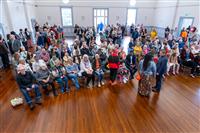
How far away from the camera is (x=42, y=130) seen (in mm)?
2848

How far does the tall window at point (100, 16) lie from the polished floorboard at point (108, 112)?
10.4m

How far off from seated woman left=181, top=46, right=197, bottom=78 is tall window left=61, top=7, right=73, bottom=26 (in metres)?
10.4

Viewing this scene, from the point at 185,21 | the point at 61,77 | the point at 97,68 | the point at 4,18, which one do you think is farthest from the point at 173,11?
the point at 4,18

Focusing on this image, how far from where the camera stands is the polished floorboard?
2.92 meters

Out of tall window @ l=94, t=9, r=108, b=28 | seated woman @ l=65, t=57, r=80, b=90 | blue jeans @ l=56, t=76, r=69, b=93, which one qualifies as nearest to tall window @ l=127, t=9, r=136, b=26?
tall window @ l=94, t=9, r=108, b=28

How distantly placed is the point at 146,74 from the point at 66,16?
11188 millimetres

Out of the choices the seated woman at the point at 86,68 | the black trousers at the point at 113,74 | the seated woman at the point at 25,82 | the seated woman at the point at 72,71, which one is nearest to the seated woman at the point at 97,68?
the seated woman at the point at 86,68

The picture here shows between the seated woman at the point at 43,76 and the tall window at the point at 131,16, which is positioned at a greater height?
the tall window at the point at 131,16

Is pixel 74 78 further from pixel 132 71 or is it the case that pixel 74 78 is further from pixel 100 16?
pixel 100 16

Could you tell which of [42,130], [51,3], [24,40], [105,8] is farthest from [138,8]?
[42,130]

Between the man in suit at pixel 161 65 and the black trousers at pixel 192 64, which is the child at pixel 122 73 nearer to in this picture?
the man in suit at pixel 161 65

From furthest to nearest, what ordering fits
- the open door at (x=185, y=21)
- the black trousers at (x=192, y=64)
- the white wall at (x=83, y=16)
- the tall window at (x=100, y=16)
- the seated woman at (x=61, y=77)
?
the tall window at (x=100, y=16), the white wall at (x=83, y=16), the open door at (x=185, y=21), the black trousers at (x=192, y=64), the seated woman at (x=61, y=77)

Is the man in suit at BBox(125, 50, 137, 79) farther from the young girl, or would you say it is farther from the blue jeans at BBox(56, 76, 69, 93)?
the blue jeans at BBox(56, 76, 69, 93)

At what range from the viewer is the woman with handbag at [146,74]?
3.68 metres
